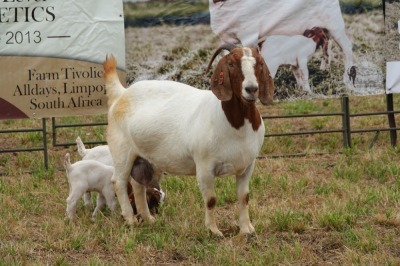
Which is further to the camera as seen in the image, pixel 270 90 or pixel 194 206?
pixel 194 206

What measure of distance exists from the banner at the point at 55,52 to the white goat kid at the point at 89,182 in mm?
2159

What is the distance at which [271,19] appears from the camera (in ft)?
31.7

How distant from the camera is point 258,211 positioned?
22.9 feet

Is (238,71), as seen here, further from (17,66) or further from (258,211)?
(17,66)

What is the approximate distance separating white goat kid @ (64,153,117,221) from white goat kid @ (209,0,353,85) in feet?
9.57

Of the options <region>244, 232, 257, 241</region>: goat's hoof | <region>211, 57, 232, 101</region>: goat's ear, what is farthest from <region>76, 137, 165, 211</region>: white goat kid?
<region>211, 57, 232, 101</region>: goat's ear

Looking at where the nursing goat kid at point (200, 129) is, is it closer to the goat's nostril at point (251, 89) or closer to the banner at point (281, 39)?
the goat's nostril at point (251, 89)

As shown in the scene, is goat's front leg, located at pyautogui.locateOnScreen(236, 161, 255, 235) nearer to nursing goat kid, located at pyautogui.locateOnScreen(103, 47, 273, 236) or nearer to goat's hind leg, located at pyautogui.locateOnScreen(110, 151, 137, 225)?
nursing goat kid, located at pyautogui.locateOnScreen(103, 47, 273, 236)

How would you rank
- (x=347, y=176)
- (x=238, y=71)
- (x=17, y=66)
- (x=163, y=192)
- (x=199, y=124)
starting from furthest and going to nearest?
(x=17, y=66) → (x=347, y=176) → (x=163, y=192) → (x=199, y=124) → (x=238, y=71)

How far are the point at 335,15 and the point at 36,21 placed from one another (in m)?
3.35

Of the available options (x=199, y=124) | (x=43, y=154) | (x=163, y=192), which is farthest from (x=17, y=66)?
(x=199, y=124)

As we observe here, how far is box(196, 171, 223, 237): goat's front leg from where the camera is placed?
20.7ft

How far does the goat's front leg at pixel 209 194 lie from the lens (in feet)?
20.7

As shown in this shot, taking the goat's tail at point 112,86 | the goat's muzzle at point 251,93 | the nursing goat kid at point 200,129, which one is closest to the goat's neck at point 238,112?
the nursing goat kid at point 200,129
